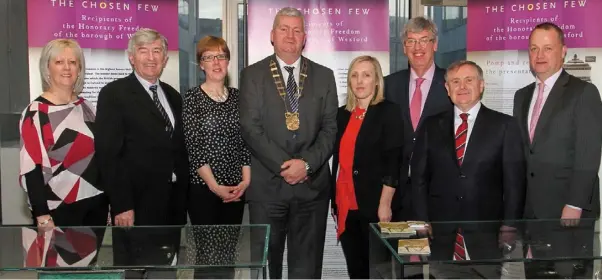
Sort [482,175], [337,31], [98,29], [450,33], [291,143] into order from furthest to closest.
A: [450,33] → [337,31] → [98,29] → [291,143] → [482,175]

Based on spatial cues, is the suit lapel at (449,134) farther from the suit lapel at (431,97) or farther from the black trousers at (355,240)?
the black trousers at (355,240)

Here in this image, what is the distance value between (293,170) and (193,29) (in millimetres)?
1647

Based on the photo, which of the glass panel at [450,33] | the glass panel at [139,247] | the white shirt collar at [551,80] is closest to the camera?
the glass panel at [139,247]

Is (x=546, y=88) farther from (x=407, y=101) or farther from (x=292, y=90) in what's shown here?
(x=292, y=90)

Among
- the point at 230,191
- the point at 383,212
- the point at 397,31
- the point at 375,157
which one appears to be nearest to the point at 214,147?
the point at 230,191

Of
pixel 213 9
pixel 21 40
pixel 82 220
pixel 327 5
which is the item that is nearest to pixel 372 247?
pixel 82 220

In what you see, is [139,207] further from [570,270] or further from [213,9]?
[570,270]

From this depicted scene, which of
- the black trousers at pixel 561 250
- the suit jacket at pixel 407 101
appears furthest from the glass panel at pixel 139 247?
the suit jacket at pixel 407 101

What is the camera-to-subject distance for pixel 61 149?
122 inches

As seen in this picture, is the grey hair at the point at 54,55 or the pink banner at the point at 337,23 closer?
the grey hair at the point at 54,55

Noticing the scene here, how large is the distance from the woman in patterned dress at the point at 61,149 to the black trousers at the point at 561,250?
7.46 ft

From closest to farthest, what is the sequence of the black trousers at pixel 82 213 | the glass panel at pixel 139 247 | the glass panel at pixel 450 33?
the glass panel at pixel 139 247 < the black trousers at pixel 82 213 < the glass panel at pixel 450 33

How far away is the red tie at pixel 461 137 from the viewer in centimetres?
305

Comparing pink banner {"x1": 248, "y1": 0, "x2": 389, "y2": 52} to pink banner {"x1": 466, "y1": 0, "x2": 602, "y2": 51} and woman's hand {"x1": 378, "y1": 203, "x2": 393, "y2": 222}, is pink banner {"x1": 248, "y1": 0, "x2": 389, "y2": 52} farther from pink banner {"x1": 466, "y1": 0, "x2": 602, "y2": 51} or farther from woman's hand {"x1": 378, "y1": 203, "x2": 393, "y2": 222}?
woman's hand {"x1": 378, "y1": 203, "x2": 393, "y2": 222}
